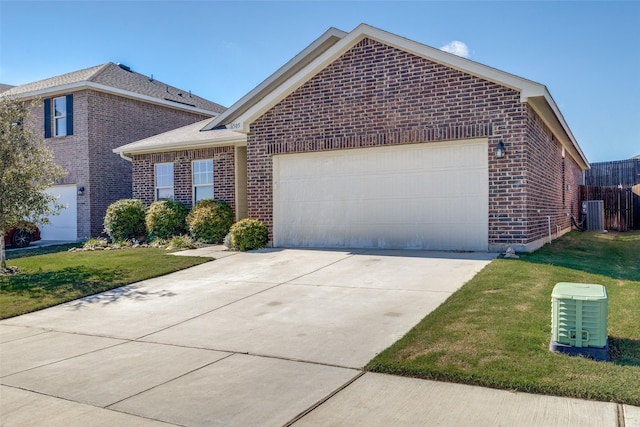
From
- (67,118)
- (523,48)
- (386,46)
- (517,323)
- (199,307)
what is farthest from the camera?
(67,118)

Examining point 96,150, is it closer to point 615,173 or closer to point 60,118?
point 60,118

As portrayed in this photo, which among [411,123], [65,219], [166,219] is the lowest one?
[65,219]

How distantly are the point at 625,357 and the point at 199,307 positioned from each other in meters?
5.72

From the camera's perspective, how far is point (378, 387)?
14.4 ft

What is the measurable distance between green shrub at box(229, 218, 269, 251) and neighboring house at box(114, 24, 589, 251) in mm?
349

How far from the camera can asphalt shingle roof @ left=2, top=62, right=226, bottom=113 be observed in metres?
21.3

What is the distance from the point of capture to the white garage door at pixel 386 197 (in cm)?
1121

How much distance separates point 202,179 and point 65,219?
8.51 metres

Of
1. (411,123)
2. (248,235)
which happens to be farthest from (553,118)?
(248,235)

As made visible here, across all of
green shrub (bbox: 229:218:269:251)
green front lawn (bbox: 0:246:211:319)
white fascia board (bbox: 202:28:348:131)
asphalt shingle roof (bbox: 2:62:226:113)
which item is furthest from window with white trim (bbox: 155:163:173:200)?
asphalt shingle roof (bbox: 2:62:226:113)

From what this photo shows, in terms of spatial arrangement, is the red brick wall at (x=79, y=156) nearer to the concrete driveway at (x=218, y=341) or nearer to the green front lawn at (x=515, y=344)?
the concrete driveway at (x=218, y=341)

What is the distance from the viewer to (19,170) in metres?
11.6

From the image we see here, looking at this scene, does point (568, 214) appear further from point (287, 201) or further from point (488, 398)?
point (488, 398)

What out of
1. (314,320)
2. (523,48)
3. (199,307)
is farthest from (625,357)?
(523,48)
